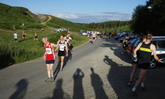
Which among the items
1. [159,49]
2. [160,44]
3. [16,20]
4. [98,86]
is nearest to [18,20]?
[16,20]

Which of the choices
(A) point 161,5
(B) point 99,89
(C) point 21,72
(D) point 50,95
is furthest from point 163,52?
(A) point 161,5

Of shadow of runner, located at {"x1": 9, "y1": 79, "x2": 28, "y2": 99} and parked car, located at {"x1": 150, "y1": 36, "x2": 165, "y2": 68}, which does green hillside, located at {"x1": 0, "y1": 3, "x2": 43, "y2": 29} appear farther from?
parked car, located at {"x1": 150, "y1": 36, "x2": 165, "y2": 68}

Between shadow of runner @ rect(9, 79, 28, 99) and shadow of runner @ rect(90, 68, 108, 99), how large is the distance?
2.37 metres

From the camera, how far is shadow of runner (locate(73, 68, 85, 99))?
219 inches

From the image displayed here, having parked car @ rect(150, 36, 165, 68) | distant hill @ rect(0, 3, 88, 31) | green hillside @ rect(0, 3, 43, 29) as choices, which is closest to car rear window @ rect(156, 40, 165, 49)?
parked car @ rect(150, 36, 165, 68)

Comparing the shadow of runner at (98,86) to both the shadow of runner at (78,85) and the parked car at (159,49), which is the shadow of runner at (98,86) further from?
the parked car at (159,49)

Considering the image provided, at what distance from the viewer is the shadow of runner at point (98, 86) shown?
5570 mm

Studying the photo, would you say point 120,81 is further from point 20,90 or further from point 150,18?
point 150,18

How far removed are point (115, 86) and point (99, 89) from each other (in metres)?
0.71

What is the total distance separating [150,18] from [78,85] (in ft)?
126

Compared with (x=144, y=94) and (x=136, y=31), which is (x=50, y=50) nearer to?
(x=144, y=94)

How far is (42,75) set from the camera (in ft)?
26.2

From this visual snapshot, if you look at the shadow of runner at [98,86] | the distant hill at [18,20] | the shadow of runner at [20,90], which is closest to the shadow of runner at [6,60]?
the shadow of runner at [20,90]

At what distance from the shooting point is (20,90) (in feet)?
19.8
